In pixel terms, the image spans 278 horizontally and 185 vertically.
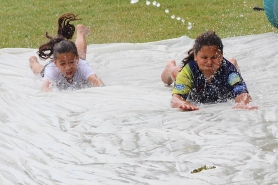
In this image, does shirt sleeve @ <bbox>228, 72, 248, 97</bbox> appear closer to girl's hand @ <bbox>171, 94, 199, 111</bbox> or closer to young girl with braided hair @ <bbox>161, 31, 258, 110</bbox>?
young girl with braided hair @ <bbox>161, 31, 258, 110</bbox>

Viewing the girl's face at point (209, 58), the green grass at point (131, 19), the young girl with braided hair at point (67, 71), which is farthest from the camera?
the green grass at point (131, 19)

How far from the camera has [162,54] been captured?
24.1ft

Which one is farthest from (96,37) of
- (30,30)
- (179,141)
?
(179,141)

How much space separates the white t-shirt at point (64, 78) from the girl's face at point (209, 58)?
156cm

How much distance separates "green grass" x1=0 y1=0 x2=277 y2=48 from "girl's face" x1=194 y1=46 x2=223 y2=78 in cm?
506

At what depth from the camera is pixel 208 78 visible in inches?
190

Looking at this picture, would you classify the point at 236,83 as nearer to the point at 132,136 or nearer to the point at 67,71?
the point at 132,136

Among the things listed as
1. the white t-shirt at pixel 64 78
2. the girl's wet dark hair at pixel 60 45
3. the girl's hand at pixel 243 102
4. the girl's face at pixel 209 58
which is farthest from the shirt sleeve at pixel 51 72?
the girl's hand at pixel 243 102

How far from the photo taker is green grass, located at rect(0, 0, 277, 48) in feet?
33.6

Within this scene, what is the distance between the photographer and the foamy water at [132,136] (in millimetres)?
3199

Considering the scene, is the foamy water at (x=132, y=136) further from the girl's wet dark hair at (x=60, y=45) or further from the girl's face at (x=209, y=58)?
the girl's wet dark hair at (x=60, y=45)

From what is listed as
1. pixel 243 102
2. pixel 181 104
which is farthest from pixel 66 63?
pixel 243 102

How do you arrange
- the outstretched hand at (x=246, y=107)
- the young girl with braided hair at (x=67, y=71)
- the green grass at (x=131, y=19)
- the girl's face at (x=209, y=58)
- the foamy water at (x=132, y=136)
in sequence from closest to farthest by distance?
the foamy water at (x=132, y=136)
the outstretched hand at (x=246, y=107)
the girl's face at (x=209, y=58)
the young girl with braided hair at (x=67, y=71)
the green grass at (x=131, y=19)

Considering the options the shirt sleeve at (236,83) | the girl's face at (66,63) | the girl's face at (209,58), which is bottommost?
the girl's face at (66,63)
